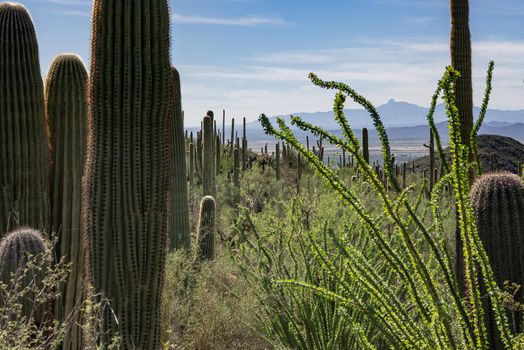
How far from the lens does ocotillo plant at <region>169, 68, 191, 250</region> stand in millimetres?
9039

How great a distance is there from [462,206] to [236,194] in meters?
16.9

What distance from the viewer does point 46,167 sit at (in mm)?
6961

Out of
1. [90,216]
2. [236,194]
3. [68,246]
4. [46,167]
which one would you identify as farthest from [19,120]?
[236,194]

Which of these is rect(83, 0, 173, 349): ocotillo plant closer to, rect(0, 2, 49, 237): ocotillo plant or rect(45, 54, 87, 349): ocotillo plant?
rect(45, 54, 87, 349): ocotillo plant

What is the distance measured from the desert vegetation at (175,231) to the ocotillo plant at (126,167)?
0.01 meters

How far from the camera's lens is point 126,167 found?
196 inches

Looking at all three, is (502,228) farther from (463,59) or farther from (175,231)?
(175,231)

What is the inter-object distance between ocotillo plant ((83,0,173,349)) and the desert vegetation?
10 millimetres

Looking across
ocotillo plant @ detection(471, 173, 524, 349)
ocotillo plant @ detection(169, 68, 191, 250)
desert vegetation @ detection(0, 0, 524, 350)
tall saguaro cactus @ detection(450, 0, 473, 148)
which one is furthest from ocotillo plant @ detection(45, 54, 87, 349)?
ocotillo plant @ detection(471, 173, 524, 349)

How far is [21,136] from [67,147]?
1.49 feet

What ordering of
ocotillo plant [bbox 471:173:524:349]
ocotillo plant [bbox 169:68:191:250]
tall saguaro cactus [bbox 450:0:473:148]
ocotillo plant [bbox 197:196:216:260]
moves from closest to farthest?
1. ocotillo plant [bbox 471:173:524:349]
2. tall saguaro cactus [bbox 450:0:473:148]
3. ocotillo plant [bbox 169:68:191:250]
4. ocotillo plant [bbox 197:196:216:260]

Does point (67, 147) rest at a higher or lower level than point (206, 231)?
higher

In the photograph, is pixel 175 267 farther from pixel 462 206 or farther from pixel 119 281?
pixel 462 206

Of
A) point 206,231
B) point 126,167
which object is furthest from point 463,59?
point 206,231
